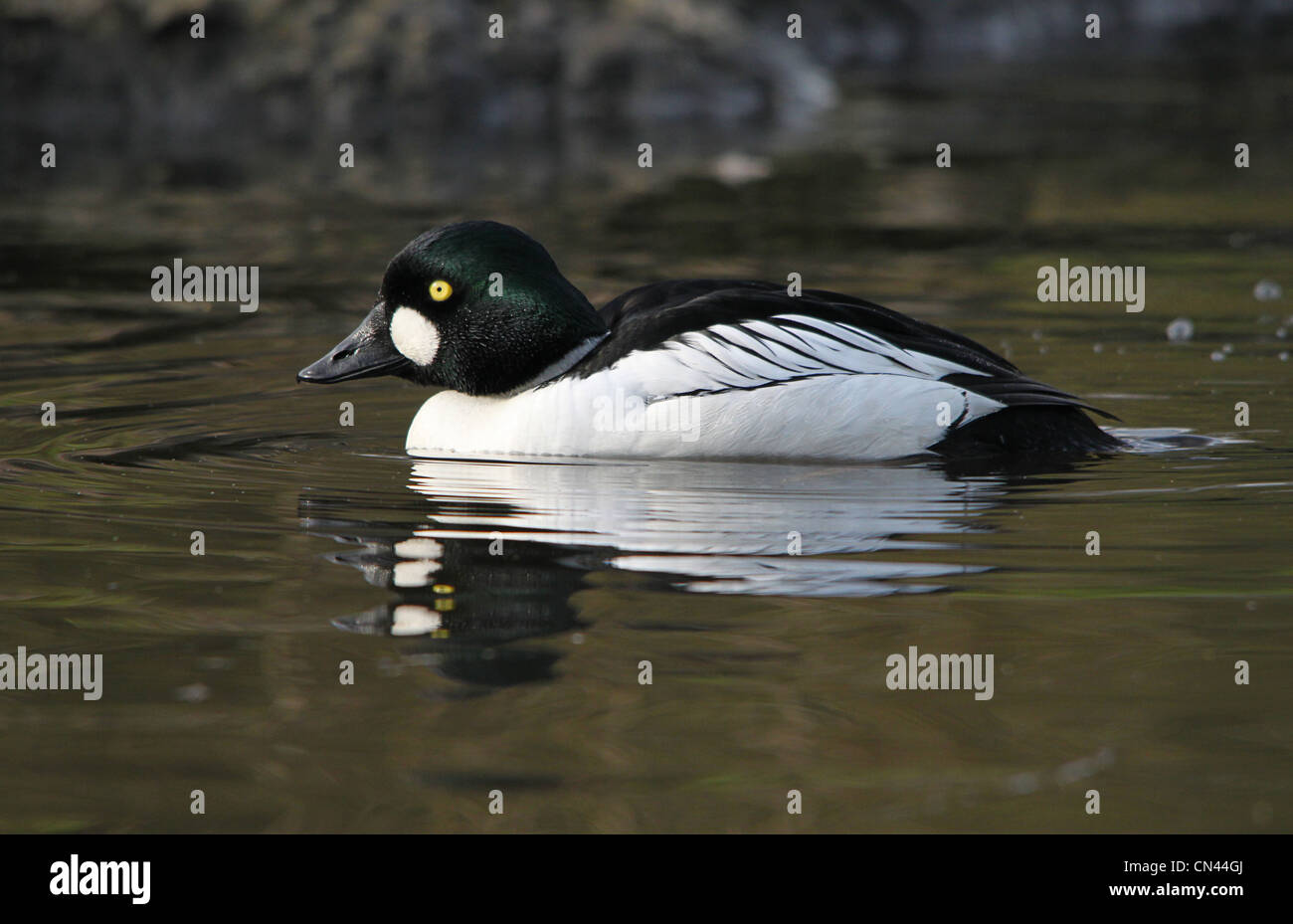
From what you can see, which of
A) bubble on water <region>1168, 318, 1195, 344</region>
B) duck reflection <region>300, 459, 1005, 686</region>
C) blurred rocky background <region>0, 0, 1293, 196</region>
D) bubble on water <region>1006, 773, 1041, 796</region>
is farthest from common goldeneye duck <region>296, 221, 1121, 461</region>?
blurred rocky background <region>0, 0, 1293, 196</region>

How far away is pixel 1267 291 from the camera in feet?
37.6

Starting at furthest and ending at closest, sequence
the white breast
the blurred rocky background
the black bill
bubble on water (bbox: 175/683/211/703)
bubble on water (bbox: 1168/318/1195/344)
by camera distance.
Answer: the blurred rocky background → bubble on water (bbox: 1168/318/1195/344) → the black bill → the white breast → bubble on water (bbox: 175/683/211/703)

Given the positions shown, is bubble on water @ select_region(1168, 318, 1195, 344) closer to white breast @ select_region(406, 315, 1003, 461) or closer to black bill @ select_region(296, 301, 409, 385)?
white breast @ select_region(406, 315, 1003, 461)

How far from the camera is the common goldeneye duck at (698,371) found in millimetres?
7113

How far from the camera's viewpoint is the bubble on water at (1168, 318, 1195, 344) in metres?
10.1

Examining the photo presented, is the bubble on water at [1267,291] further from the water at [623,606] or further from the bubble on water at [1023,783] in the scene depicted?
the bubble on water at [1023,783]

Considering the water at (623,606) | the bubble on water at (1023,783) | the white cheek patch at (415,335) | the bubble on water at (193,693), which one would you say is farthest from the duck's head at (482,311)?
the bubble on water at (1023,783)

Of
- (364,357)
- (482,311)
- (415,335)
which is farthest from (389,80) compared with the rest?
(482,311)

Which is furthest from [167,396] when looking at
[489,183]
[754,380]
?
[489,183]

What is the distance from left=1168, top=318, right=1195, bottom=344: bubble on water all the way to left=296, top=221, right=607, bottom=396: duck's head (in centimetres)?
392

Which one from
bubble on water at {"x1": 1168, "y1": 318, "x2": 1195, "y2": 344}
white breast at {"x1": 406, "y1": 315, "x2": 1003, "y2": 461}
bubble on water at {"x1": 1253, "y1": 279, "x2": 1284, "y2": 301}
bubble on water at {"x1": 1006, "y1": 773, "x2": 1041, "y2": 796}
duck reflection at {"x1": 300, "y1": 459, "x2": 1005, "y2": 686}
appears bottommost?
bubble on water at {"x1": 1006, "y1": 773, "x2": 1041, "y2": 796}

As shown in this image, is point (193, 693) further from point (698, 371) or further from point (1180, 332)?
point (1180, 332)

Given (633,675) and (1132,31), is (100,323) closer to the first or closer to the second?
(633,675)

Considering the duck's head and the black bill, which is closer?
the duck's head
